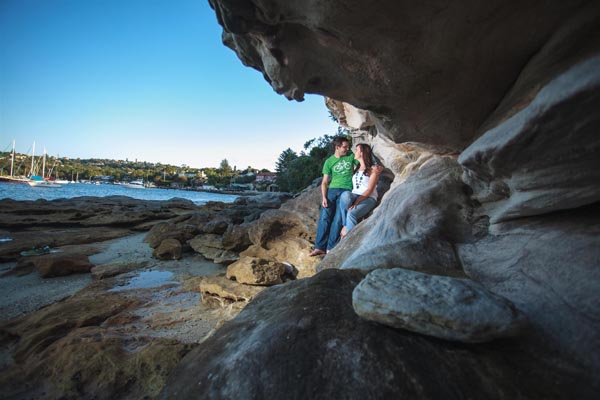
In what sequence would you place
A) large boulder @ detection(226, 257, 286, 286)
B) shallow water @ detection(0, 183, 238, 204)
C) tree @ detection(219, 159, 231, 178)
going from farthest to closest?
1. tree @ detection(219, 159, 231, 178)
2. shallow water @ detection(0, 183, 238, 204)
3. large boulder @ detection(226, 257, 286, 286)

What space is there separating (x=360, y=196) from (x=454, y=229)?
197cm

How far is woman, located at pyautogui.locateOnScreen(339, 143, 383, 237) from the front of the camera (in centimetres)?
485

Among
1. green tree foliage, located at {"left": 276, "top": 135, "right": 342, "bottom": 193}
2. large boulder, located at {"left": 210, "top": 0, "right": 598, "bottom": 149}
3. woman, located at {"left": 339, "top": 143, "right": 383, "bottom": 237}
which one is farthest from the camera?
green tree foliage, located at {"left": 276, "top": 135, "right": 342, "bottom": 193}

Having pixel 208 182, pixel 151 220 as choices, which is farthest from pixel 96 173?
pixel 151 220

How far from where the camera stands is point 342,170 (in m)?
5.10

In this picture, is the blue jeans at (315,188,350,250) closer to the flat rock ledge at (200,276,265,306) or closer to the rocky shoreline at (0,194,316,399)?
the rocky shoreline at (0,194,316,399)

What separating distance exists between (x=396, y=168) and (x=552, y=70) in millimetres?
3753

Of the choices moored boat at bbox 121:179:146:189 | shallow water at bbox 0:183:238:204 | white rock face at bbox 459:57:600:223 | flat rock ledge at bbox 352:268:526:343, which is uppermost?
white rock face at bbox 459:57:600:223

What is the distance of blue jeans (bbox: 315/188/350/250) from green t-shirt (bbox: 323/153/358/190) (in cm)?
11

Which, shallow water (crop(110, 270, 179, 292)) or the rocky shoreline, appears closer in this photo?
the rocky shoreline

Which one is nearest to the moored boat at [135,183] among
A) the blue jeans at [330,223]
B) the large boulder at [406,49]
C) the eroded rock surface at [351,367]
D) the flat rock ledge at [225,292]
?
the flat rock ledge at [225,292]

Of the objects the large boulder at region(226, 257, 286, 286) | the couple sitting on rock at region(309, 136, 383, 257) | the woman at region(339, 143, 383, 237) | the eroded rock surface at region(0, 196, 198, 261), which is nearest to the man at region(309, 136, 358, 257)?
the couple sitting on rock at region(309, 136, 383, 257)

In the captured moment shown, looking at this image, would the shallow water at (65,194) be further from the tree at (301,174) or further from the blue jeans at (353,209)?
the blue jeans at (353,209)

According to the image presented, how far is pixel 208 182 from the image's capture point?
85.3m
